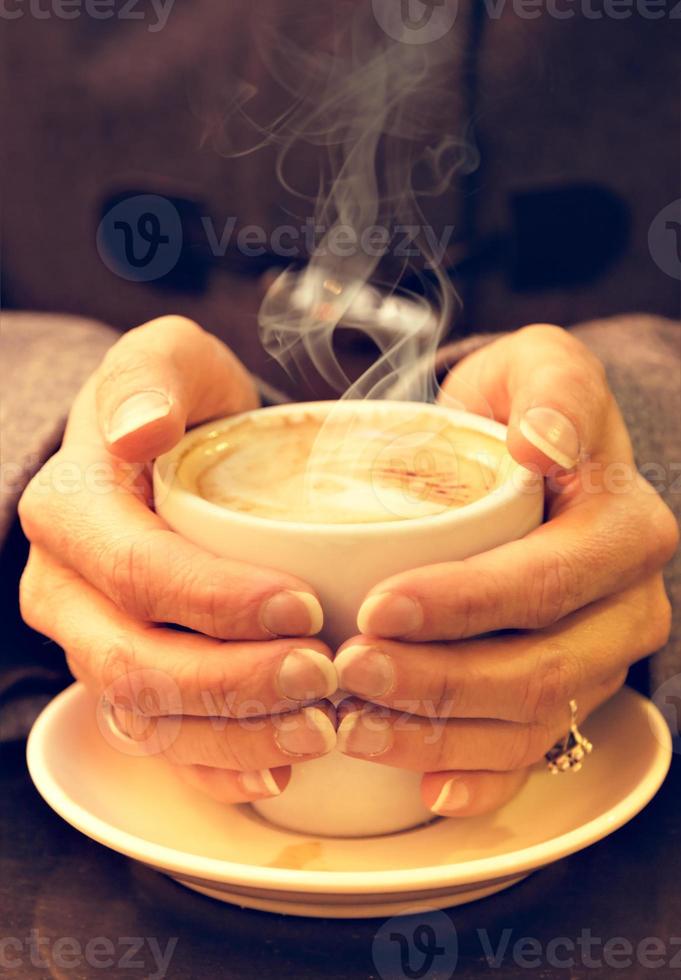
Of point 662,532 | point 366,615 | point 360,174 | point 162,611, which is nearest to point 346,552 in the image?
point 366,615

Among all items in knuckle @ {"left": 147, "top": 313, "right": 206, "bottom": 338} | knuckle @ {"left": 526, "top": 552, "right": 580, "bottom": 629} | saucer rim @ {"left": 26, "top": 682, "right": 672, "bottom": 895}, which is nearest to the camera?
saucer rim @ {"left": 26, "top": 682, "right": 672, "bottom": 895}

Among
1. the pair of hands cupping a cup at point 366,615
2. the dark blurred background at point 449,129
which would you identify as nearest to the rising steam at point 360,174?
the dark blurred background at point 449,129

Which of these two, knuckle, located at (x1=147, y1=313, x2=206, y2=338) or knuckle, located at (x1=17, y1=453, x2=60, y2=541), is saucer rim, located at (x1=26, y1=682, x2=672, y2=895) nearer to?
knuckle, located at (x1=17, y1=453, x2=60, y2=541)

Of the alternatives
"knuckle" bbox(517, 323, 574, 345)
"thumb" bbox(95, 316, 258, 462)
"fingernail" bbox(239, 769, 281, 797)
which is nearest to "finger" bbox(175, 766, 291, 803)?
"fingernail" bbox(239, 769, 281, 797)

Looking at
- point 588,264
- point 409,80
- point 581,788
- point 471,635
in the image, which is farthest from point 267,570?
point 588,264

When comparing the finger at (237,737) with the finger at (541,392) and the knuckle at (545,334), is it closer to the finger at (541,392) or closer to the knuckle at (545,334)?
the finger at (541,392)

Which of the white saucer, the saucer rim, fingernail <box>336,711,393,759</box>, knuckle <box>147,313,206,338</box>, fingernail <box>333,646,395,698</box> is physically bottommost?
the white saucer

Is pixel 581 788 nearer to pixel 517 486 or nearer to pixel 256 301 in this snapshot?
pixel 517 486
